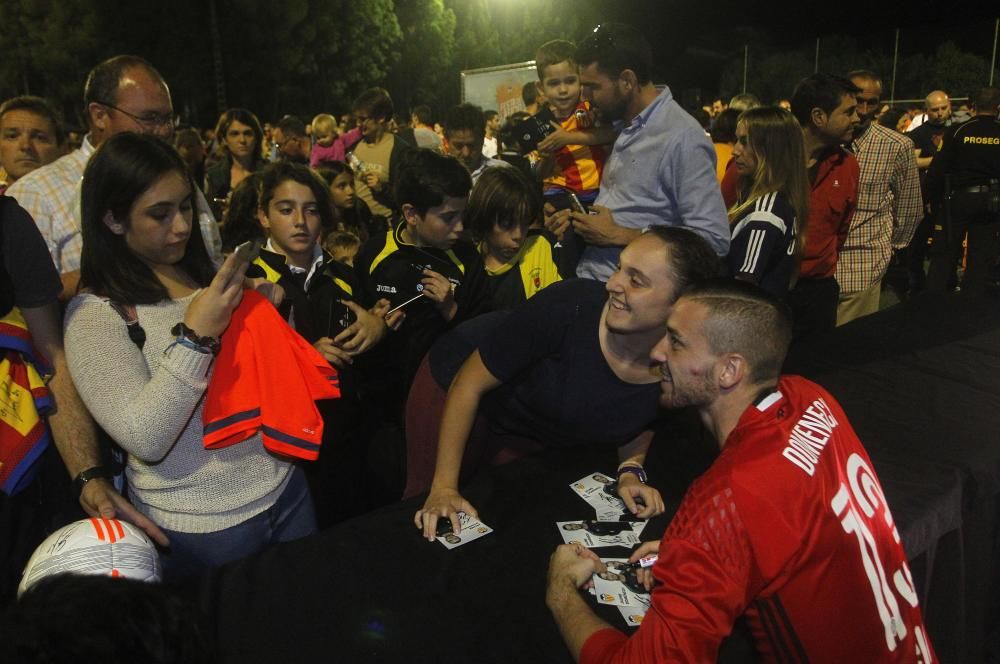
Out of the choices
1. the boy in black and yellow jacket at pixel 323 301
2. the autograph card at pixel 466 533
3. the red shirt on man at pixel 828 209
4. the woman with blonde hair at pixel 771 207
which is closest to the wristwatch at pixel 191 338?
the autograph card at pixel 466 533

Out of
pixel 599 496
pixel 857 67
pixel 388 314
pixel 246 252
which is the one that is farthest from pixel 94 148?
pixel 857 67

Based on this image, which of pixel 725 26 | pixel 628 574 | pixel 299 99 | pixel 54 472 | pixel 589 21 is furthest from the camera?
pixel 589 21

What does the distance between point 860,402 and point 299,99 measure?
19.2m

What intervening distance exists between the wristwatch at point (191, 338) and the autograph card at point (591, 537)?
2.80 ft

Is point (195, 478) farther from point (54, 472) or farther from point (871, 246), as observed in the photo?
point (871, 246)

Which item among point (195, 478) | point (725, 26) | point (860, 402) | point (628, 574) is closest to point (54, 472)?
point (195, 478)

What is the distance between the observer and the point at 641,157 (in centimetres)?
263

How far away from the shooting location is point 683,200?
8.43 ft

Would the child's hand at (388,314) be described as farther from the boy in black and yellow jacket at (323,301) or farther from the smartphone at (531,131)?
the smartphone at (531,131)

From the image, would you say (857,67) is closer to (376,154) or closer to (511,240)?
(376,154)

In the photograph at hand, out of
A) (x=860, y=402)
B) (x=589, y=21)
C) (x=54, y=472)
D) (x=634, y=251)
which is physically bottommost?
(x=860, y=402)

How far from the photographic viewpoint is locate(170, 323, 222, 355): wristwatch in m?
1.49

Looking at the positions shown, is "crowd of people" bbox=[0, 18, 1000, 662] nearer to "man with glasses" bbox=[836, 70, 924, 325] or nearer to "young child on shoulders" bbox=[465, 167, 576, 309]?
"young child on shoulders" bbox=[465, 167, 576, 309]

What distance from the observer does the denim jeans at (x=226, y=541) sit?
63.2 inches
